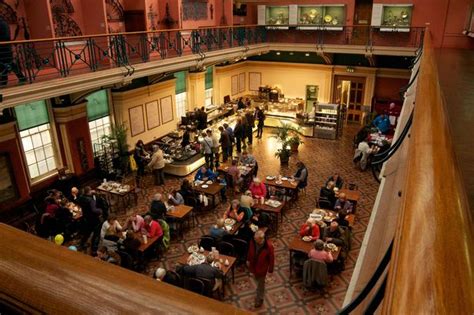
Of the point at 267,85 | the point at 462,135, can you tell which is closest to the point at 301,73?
the point at 267,85

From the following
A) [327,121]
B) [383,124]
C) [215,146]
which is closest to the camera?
[215,146]

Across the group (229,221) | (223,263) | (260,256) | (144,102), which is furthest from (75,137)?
(260,256)

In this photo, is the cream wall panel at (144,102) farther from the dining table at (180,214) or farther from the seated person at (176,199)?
the dining table at (180,214)

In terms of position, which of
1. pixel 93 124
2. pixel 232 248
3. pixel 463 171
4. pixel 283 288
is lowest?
pixel 283 288

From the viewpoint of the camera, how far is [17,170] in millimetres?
9578

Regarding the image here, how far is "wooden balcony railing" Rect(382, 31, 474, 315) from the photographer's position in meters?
0.35

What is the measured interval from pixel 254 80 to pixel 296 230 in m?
13.5

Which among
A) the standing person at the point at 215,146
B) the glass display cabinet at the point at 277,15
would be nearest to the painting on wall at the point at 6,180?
the standing person at the point at 215,146

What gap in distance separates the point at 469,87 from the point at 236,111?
16.2 meters

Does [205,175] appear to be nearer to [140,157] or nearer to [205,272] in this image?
[140,157]

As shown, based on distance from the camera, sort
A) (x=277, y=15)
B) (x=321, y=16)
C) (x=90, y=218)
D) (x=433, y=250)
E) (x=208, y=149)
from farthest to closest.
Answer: (x=277, y=15) → (x=321, y=16) → (x=208, y=149) → (x=90, y=218) → (x=433, y=250)

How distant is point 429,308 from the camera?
1.10ft

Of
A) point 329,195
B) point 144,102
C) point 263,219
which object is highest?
point 144,102

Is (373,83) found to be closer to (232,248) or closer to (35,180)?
(232,248)
